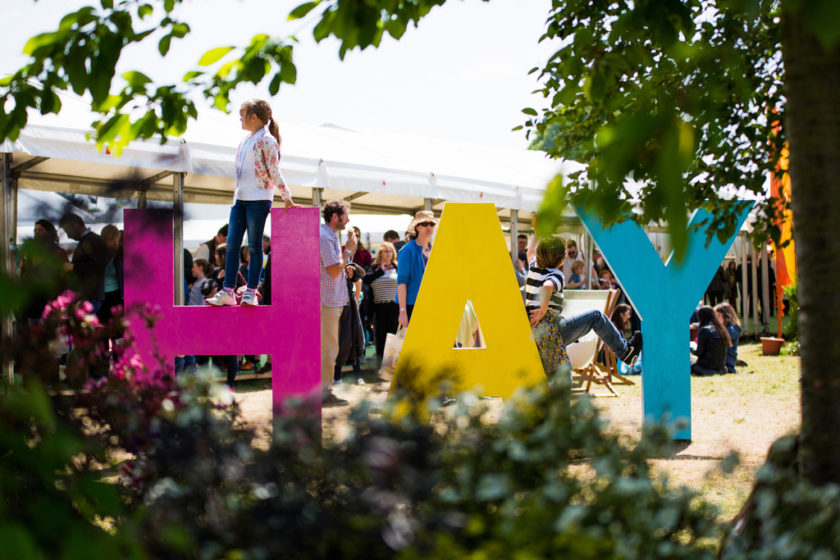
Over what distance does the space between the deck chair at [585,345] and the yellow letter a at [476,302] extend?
346 cm

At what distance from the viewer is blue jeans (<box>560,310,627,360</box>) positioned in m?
6.84

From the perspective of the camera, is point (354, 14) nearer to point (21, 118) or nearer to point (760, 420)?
point (21, 118)

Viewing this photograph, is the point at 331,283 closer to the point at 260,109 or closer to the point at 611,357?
the point at 260,109

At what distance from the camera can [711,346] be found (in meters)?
11.1

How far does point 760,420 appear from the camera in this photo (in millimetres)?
7176

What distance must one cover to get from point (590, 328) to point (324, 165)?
459 centimetres

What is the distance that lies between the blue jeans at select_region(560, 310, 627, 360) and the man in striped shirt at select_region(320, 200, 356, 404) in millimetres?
2222

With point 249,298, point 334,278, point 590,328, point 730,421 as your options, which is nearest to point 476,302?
point 249,298

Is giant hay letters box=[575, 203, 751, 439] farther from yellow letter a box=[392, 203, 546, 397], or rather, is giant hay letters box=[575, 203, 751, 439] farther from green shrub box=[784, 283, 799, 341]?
green shrub box=[784, 283, 799, 341]

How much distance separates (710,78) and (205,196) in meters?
10.4

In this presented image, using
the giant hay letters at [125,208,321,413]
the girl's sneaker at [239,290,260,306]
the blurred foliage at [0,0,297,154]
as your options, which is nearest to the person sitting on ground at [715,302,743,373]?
the giant hay letters at [125,208,321,413]

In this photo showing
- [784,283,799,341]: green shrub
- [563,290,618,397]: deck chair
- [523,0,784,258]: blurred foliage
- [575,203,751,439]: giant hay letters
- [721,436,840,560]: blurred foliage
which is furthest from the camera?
[784,283,799,341]: green shrub

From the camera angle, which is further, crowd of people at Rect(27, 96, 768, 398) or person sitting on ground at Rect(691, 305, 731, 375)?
person sitting on ground at Rect(691, 305, 731, 375)

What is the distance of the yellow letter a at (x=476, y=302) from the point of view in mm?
5723
